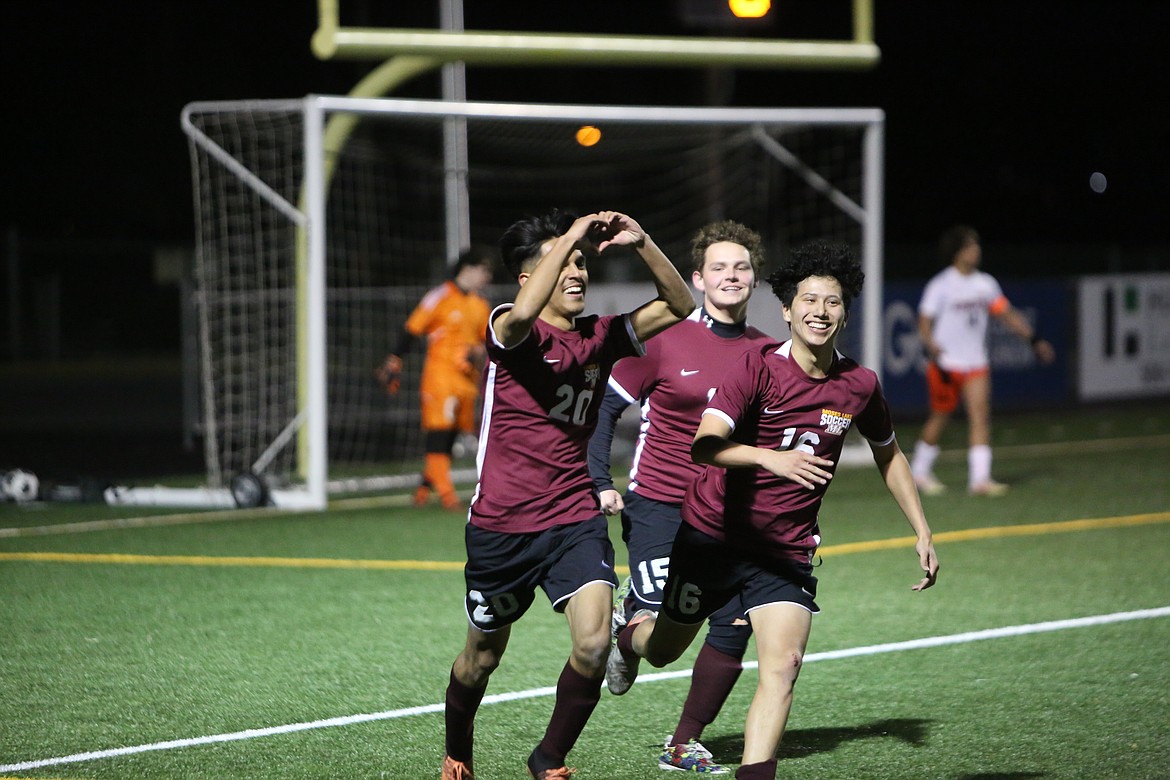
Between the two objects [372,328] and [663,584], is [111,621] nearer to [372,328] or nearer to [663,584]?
[663,584]

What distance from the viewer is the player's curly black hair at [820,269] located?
5.32 m

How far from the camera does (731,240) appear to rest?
6.38 metres

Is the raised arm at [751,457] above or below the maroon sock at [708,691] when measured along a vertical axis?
above

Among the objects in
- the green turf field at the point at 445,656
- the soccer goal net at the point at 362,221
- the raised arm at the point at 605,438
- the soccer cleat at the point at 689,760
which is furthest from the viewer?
the soccer goal net at the point at 362,221

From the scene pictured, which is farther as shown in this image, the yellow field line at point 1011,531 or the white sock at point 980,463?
the white sock at point 980,463

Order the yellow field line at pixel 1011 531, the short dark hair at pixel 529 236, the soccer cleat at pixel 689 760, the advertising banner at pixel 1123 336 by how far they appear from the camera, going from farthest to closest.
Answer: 1. the advertising banner at pixel 1123 336
2. the yellow field line at pixel 1011 531
3. the soccer cleat at pixel 689 760
4. the short dark hair at pixel 529 236

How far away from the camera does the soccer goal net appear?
13.0 meters

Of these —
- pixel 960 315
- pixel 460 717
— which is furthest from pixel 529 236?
pixel 960 315

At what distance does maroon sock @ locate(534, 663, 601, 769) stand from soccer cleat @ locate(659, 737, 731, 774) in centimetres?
55

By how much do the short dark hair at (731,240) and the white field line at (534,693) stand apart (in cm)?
207

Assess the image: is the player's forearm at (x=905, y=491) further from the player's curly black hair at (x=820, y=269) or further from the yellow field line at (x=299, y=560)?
the yellow field line at (x=299, y=560)

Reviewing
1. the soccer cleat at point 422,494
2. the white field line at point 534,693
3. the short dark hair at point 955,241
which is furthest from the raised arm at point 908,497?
the short dark hair at point 955,241

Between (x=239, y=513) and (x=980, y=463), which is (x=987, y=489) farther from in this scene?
(x=239, y=513)

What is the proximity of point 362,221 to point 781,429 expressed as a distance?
16.7m
